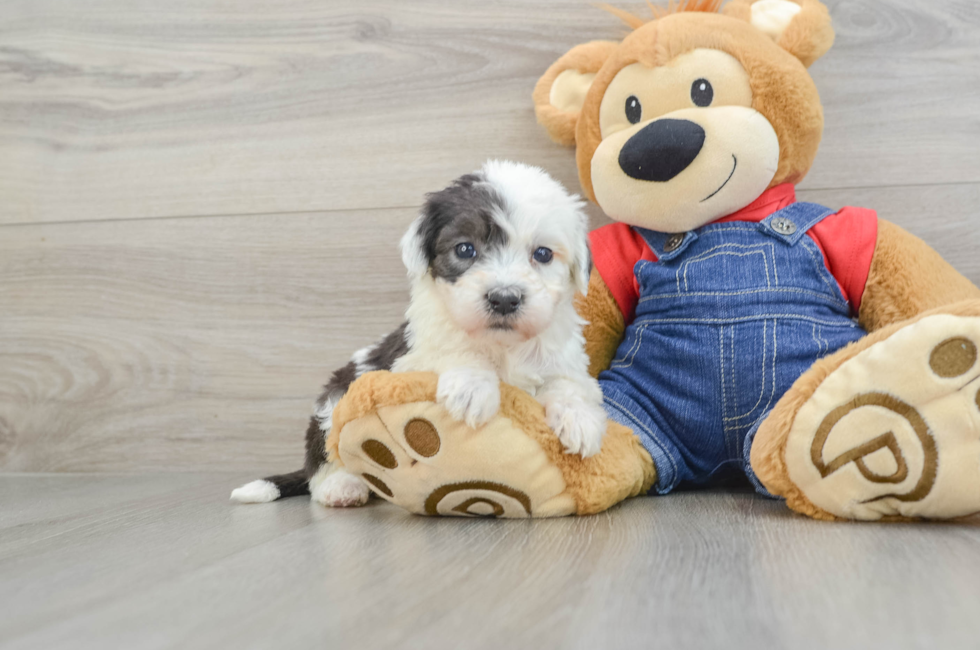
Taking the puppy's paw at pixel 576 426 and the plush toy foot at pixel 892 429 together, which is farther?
the puppy's paw at pixel 576 426

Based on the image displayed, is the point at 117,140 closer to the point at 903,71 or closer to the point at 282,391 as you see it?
the point at 282,391

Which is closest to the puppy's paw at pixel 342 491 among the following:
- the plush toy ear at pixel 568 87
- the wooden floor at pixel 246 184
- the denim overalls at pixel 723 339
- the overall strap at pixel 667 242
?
the wooden floor at pixel 246 184

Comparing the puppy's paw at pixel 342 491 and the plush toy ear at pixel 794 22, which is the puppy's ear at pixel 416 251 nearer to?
the puppy's paw at pixel 342 491

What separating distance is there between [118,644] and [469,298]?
70cm

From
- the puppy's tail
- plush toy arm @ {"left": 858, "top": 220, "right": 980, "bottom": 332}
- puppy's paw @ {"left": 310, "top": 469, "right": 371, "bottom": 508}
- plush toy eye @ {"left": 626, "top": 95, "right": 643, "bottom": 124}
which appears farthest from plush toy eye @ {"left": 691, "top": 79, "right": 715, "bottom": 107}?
the puppy's tail

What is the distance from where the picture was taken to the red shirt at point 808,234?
4.86 ft

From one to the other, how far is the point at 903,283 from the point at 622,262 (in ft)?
1.81

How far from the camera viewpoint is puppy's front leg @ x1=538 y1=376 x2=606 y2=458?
1212 mm

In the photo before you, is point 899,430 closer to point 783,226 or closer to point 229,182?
point 783,226

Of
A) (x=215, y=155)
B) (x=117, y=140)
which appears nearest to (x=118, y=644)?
(x=215, y=155)

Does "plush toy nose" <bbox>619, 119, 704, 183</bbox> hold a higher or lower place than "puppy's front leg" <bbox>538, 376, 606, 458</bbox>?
higher

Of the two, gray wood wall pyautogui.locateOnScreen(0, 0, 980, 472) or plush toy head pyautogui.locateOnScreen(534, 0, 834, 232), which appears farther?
gray wood wall pyautogui.locateOnScreen(0, 0, 980, 472)

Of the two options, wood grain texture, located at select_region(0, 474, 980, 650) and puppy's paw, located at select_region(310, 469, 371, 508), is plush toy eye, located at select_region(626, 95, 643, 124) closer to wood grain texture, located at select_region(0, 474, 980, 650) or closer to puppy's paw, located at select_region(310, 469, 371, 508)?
wood grain texture, located at select_region(0, 474, 980, 650)

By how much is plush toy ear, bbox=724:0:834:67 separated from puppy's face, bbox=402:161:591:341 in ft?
2.01
